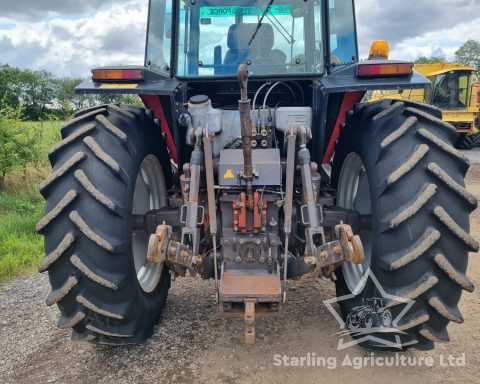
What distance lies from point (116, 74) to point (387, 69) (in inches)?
64.6

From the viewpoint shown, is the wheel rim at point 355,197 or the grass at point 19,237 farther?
the grass at point 19,237

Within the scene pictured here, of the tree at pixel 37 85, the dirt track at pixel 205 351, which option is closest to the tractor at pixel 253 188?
the dirt track at pixel 205 351

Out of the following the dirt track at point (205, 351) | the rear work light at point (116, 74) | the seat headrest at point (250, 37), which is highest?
the seat headrest at point (250, 37)

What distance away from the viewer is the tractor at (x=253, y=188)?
2225 millimetres

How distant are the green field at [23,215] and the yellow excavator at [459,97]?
33.3 feet

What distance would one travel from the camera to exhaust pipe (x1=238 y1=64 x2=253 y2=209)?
6.77ft

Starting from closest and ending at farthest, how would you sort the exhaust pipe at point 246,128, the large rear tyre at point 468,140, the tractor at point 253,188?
the exhaust pipe at point 246,128
the tractor at point 253,188
the large rear tyre at point 468,140

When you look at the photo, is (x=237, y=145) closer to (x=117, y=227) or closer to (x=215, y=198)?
(x=215, y=198)

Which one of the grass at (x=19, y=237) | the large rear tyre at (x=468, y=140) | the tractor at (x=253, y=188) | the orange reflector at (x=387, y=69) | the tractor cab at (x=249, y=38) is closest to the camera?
the tractor at (x=253, y=188)

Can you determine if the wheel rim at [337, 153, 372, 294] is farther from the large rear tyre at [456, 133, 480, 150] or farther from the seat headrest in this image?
the large rear tyre at [456, 133, 480, 150]

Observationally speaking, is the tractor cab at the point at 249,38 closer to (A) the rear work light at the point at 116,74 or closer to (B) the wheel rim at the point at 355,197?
(A) the rear work light at the point at 116,74

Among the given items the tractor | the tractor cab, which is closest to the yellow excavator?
the tractor cab

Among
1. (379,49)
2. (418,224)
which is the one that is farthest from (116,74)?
(418,224)

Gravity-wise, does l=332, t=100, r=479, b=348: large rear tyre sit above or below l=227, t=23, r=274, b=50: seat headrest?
below
